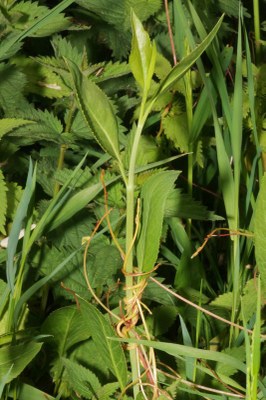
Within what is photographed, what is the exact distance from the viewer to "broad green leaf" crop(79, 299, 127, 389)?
833 millimetres

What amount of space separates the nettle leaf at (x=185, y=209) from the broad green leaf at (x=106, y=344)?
10.2 inches

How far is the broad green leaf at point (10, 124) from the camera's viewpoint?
1.07 m

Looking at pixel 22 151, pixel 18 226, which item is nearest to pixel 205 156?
pixel 22 151

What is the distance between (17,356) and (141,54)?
0.40 meters

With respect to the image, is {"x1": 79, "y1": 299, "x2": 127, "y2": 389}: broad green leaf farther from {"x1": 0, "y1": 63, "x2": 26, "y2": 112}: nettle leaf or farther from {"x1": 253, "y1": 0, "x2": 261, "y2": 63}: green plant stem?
{"x1": 253, "y1": 0, "x2": 261, "y2": 63}: green plant stem

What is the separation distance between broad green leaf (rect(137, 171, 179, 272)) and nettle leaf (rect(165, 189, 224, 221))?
0.29m

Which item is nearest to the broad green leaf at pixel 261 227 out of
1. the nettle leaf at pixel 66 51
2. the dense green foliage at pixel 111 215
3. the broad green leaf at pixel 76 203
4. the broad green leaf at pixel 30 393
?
the dense green foliage at pixel 111 215

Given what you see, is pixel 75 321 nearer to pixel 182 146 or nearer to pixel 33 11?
pixel 182 146

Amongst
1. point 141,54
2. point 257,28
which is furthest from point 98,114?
point 257,28

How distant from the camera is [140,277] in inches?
30.8

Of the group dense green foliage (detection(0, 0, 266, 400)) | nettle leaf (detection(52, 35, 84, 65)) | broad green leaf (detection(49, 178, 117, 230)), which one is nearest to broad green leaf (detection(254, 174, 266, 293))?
dense green foliage (detection(0, 0, 266, 400))

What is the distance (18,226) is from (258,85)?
0.58 meters

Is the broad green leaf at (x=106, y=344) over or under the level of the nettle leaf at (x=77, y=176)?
under

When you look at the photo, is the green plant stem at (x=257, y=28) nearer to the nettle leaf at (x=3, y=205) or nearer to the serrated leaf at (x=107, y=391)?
the nettle leaf at (x=3, y=205)
